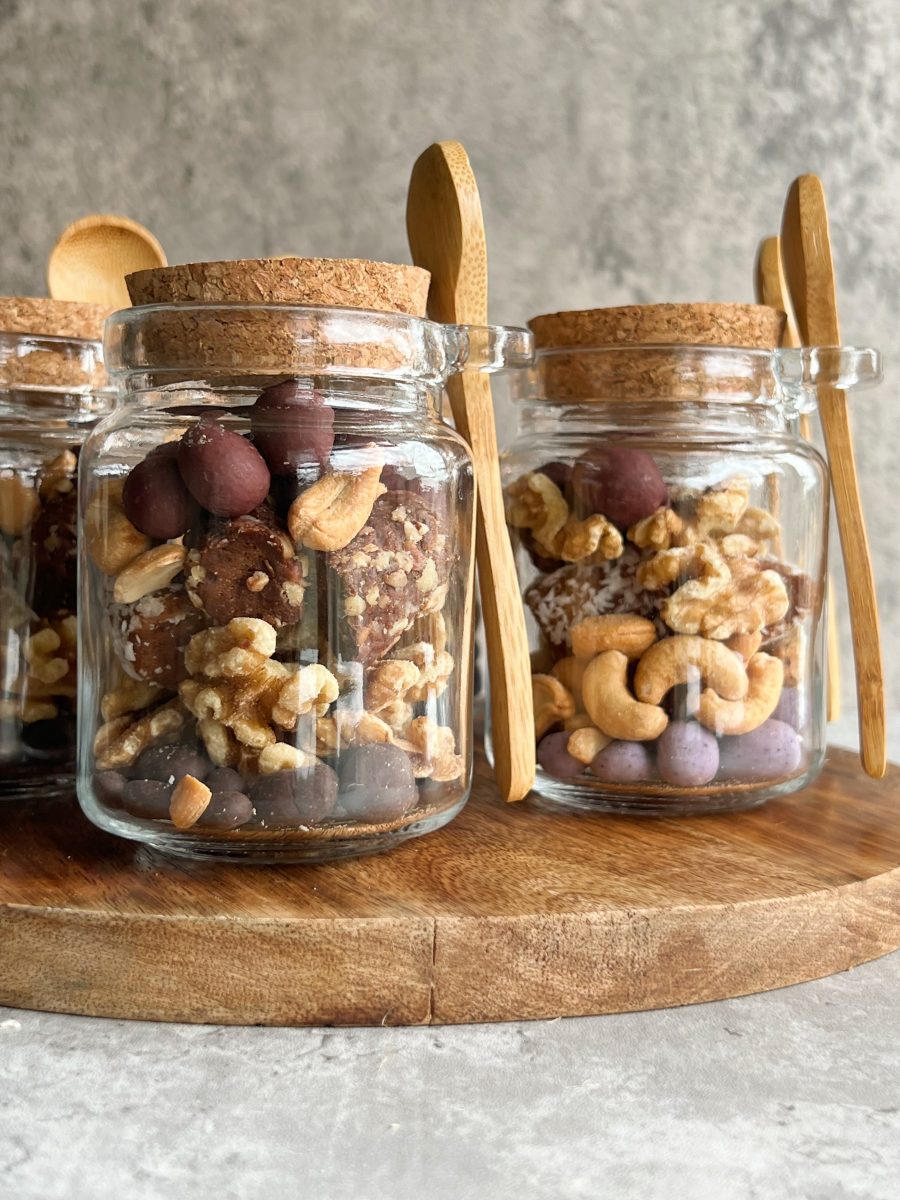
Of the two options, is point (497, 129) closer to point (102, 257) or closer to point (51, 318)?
point (102, 257)

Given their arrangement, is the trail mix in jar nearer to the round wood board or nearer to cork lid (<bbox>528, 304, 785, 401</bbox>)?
the round wood board

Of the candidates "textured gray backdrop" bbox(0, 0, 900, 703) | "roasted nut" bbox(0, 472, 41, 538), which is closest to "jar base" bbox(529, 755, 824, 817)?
"roasted nut" bbox(0, 472, 41, 538)

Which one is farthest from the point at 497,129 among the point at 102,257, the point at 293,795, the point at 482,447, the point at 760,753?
the point at 293,795

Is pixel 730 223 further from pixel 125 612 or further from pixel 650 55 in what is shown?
pixel 125 612

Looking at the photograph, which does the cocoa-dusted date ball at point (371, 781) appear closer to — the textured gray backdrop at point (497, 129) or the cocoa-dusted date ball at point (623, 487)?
the cocoa-dusted date ball at point (623, 487)

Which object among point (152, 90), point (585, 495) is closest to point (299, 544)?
point (585, 495)

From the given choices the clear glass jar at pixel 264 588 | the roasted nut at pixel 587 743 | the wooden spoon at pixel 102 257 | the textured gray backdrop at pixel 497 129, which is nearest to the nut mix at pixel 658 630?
the roasted nut at pixel 587 743
